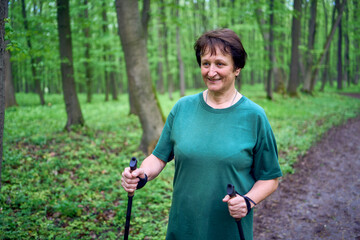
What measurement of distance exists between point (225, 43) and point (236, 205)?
108 cm

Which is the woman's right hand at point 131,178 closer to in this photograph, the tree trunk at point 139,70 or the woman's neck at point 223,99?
the woman's neck at point 223,99

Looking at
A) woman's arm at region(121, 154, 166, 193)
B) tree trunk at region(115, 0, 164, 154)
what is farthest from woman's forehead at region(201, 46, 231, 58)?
tree trunk at region(115, 0, 164, 154)

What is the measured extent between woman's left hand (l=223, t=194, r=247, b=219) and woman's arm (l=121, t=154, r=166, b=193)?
63 cm

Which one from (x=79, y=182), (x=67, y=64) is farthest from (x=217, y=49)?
(x=67, y=64)

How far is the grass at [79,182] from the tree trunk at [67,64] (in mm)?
617

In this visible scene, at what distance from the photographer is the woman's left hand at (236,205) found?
5.53 feet

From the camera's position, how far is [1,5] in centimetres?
238

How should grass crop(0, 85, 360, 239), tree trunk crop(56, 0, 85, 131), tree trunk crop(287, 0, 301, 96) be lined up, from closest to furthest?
1. grass crop(0, 85, 360, 239)
2. tree trunk crop(56, 0, 85, 131)
3. tree trunk crop(287, 0, 301, 96)

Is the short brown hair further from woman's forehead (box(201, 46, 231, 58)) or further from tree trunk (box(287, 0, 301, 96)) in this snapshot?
tree trunk (box(287, 0, 301, 96))

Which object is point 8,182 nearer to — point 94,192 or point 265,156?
point 94,192

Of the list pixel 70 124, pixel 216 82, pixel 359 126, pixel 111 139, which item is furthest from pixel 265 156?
pixel 359 126

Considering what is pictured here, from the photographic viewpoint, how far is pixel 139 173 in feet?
6.27

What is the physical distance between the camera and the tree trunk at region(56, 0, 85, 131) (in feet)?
29.8

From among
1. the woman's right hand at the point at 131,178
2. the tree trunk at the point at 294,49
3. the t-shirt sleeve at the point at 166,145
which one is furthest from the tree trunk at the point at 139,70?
the tree trunk at the point at 294,49
